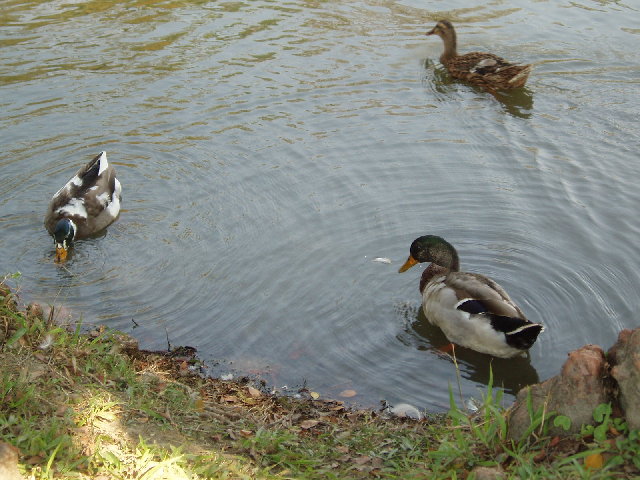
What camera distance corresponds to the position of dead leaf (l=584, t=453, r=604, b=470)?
12.4 feet

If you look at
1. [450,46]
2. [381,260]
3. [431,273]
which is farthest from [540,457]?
[450,46]

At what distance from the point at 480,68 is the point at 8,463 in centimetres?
912

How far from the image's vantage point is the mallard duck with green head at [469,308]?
6340 mm

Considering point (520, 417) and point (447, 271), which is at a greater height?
Result: point (520, 417)

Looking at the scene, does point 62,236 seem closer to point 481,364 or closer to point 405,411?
point 405,411

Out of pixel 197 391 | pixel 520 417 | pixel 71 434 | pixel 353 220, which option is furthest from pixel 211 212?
pixel 520 417

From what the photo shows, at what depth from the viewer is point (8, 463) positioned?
12.0 ft

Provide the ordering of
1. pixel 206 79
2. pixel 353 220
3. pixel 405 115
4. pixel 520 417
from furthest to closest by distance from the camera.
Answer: pixel 206 79 → pixel 405 115 → pixel 353 220 → pixel 520 417

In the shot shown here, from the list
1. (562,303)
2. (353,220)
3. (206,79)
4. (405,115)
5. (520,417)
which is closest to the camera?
(520,417)

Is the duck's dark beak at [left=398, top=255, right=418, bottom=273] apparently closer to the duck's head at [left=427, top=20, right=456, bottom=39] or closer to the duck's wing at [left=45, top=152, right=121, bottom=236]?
the duck's wing at [left=45, top=152, right=121, bottom=236]

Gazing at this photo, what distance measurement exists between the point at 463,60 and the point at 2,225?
22.0 ft

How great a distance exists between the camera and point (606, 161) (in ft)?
29.9

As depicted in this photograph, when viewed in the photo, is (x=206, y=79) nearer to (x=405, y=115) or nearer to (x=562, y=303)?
(x=405, y=115)

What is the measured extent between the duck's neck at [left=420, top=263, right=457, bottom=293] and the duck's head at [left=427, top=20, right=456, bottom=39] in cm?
585
